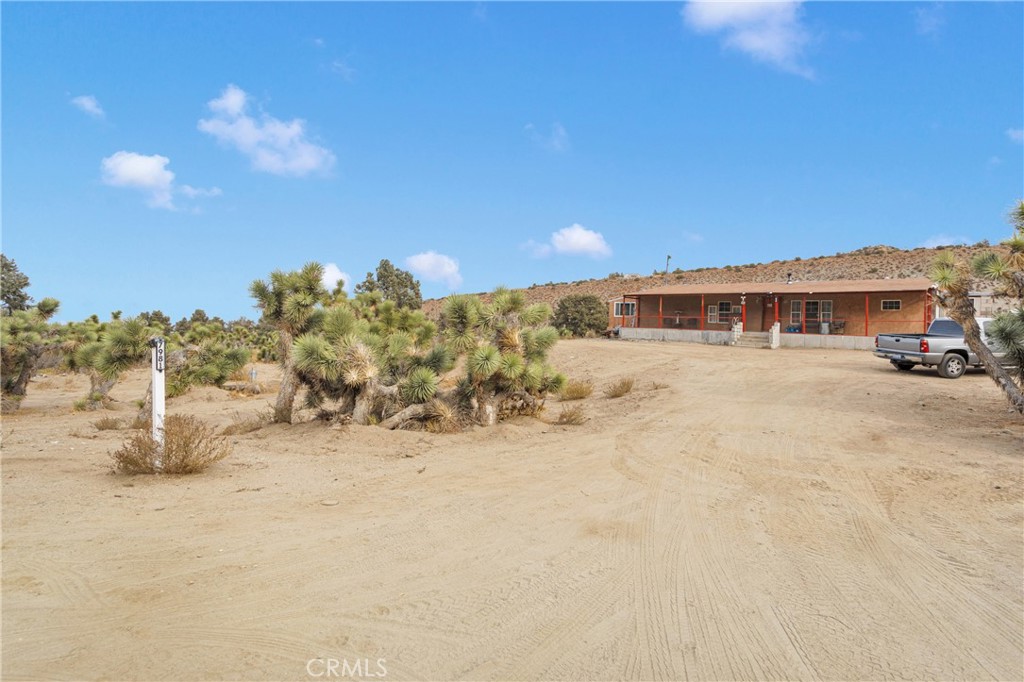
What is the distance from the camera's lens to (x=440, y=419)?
38.1ft

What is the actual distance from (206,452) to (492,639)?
553 cm

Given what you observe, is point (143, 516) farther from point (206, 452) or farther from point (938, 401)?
point (938, 401)

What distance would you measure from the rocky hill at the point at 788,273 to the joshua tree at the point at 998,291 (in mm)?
53153

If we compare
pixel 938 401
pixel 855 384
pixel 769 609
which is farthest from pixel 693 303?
pixel 769 609

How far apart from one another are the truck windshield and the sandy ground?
438 inches

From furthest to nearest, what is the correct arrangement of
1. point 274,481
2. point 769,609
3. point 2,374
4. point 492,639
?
1. point 2,374
2. point 274,481
3. point 769,609
4. point 492,639

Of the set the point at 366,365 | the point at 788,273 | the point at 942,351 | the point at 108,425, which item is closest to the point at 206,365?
the point at 108,425

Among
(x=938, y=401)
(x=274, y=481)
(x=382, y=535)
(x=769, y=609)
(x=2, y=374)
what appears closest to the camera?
(x=769, y=609)

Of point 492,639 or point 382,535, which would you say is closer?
point 492,639

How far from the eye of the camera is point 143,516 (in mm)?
6082

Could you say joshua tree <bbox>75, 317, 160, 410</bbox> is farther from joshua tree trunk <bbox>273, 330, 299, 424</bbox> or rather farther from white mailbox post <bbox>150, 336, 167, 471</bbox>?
white mailbox post <bbox>150, 336, 167, 471</bbox>

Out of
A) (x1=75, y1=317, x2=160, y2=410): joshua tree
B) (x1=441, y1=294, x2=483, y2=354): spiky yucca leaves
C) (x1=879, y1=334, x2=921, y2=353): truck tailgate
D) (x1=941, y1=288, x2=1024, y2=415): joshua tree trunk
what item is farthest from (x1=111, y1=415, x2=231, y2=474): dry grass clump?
(x1=879, y1=334, x2=921, y2=353): truck tailgate

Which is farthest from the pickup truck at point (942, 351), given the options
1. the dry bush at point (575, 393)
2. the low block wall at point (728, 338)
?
the dry bush at point (575, 393)

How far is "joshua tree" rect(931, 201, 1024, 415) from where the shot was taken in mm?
11750
